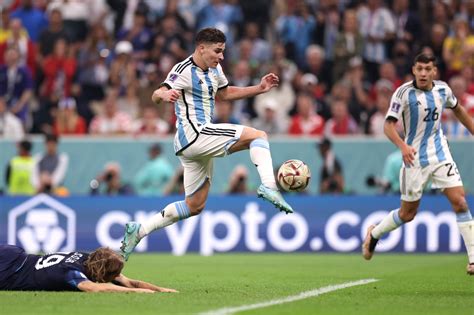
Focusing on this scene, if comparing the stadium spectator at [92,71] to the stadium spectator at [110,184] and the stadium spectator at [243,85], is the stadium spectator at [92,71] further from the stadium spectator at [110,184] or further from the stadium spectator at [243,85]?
the stadium spectator at [243,85]

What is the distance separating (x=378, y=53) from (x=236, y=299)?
529 inches

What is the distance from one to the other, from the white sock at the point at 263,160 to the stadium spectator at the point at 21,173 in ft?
30.7

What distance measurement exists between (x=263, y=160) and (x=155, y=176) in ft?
29.3

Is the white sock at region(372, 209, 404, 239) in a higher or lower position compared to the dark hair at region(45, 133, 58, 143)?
lower

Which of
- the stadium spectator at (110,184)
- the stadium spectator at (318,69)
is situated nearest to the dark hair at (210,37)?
the stadium spectator at (110,184)

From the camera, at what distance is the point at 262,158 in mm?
11914

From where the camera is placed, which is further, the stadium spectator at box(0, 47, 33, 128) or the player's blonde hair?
the stadium spectator at box(0, 47, 33, 128)

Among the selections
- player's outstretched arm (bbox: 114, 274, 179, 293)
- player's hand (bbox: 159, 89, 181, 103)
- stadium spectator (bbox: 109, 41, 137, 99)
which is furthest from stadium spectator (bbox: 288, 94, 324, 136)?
player's outstretched arm (bbox: 114, 274, 179, 293)

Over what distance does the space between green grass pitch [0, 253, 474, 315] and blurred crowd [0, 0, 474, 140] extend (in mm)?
4144

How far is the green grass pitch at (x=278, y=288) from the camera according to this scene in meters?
9.93

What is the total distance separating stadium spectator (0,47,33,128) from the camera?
22.2m

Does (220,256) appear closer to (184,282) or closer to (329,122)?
(329,122)

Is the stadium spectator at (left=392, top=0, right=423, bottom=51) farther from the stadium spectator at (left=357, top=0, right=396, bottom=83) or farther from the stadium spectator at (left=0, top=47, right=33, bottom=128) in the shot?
the stadium spectator at (left=0, top=47, right=33, bottom=128)

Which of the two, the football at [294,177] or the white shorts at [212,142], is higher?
the white shorts at [212,142]
